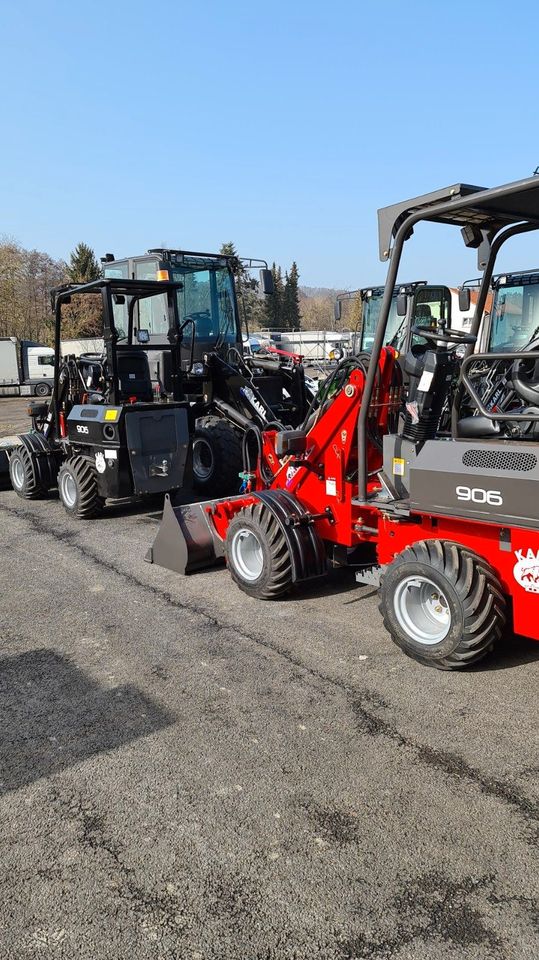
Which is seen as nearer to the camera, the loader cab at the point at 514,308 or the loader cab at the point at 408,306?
the loader cab at the point at 514,308

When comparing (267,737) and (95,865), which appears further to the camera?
(267,737)

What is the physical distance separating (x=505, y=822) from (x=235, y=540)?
Result: 3.14 m

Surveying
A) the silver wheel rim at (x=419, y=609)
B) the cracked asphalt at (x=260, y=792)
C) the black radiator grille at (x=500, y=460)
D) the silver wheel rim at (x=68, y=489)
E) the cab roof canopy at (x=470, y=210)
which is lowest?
the cracked asphalt at (x=260, y=792)

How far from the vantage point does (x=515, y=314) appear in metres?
10.1

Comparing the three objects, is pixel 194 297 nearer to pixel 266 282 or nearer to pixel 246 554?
pixel 266 282

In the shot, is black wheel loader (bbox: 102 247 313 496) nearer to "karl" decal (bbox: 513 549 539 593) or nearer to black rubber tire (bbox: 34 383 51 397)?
black rubber tire (bbox: 34 383 51 397)

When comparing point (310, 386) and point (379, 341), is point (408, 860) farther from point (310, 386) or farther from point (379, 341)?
point (310, 386)

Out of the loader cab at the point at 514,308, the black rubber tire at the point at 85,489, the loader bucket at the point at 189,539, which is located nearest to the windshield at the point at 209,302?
the black rubber tire at the point at 85,489

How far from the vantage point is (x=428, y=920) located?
241 centimetres

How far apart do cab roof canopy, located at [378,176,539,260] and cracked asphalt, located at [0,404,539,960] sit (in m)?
2.54

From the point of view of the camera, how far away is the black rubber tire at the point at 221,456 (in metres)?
8.94

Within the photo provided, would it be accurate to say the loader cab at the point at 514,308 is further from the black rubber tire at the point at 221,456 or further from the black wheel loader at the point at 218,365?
the black rubber tire at the point at 221,456

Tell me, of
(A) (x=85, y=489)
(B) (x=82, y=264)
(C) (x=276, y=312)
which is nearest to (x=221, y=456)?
(A) (x=85, y=489)

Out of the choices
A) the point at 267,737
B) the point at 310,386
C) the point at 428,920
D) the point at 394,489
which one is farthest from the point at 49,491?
the point at 428,920
